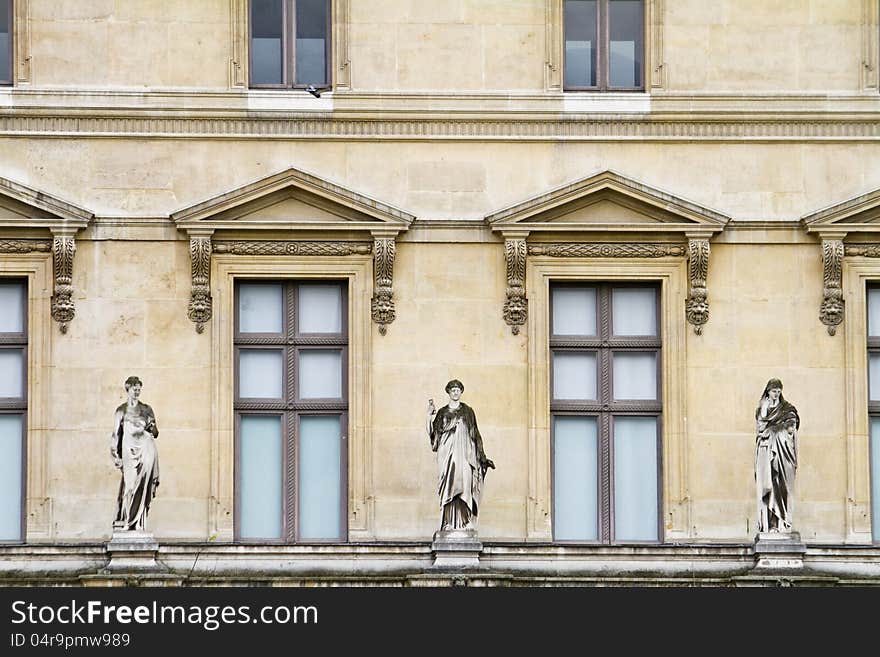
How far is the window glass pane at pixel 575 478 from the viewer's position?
43.2 meters

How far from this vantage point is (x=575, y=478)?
4334cm

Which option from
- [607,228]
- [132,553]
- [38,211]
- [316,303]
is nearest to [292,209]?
[316,303]

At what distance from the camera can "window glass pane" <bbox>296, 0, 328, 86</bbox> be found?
43.8 meters

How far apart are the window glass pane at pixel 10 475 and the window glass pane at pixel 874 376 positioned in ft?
33.9

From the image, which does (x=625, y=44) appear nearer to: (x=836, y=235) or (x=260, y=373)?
(x=836, y=235)

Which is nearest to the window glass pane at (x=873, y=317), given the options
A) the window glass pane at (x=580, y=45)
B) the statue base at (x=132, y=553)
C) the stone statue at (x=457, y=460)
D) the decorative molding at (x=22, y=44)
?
the window glass pane at (x=580, y=45)

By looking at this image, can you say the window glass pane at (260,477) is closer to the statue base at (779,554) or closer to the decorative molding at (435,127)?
the decorative molding at (435,127)

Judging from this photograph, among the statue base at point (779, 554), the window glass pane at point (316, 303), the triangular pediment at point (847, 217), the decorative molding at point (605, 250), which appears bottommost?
the statue base at point (779, 554)

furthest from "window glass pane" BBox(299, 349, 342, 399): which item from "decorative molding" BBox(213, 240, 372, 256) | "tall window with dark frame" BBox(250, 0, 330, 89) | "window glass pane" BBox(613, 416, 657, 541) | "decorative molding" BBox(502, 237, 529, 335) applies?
"window glass pane" BBox(613, 416, 657, 541)

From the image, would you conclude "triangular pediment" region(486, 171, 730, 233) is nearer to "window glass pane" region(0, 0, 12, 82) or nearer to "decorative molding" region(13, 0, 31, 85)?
"decorative molding" region(13, 0, 31, 85)

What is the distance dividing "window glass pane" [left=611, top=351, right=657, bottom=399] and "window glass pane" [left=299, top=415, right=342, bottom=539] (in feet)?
11.3

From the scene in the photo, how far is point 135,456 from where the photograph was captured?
4078 centimetres
